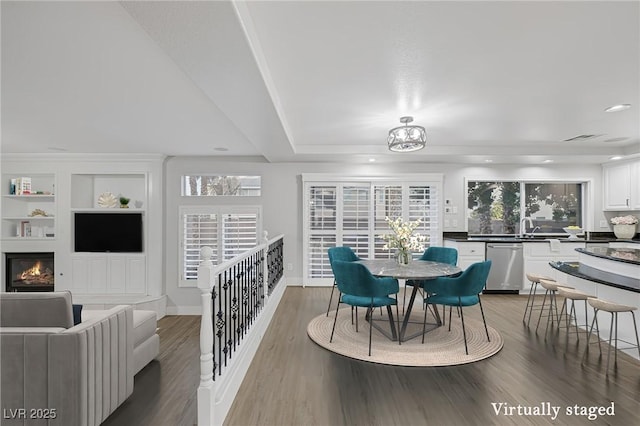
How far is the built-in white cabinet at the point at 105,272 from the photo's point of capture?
5.23 m

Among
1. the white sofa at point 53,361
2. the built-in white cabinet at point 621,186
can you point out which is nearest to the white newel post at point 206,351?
the white sofa at point 53,361

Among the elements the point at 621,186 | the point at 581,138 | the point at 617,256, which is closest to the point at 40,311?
the point at 617,256

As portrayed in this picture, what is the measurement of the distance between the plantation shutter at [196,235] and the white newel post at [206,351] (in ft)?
12.0

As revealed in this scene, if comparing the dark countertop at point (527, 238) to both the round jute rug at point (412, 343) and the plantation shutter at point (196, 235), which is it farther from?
the plantation shutter at point (196, 235)

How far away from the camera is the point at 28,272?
5355mm

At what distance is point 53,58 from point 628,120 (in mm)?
5788

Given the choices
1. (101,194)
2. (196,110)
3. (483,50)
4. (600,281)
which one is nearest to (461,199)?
(600,281)

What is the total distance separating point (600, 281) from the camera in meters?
3.05

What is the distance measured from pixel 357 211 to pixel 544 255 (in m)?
3.40

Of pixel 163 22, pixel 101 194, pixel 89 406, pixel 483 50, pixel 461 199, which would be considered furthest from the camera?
pixel 461 199

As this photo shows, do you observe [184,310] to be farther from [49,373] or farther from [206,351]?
[206,351]

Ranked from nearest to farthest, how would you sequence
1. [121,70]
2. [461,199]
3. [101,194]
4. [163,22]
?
[163,22], [121,70], [101,194], [461,199]

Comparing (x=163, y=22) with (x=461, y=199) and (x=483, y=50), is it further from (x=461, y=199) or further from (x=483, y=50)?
(x=461, y=199)

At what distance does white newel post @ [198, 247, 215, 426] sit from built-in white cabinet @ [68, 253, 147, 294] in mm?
3931
